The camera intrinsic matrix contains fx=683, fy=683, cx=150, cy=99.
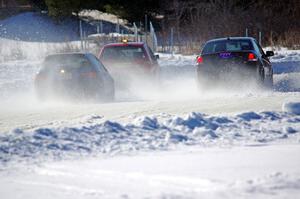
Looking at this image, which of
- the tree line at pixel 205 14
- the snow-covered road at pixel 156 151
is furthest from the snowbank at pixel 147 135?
the tree line at pixel 205 14

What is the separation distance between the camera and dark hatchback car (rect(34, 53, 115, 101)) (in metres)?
16.4

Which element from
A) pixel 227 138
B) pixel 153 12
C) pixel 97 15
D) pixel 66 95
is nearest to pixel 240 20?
pixel 153 12

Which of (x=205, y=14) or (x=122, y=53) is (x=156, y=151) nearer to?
(x=122, y=53)

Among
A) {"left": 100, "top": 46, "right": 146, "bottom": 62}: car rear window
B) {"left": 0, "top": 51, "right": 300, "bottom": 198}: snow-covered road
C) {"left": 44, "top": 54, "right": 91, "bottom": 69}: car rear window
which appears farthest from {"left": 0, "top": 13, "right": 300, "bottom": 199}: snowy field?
{"left": 100, "top": 46, "right": 146, "bottom": 62}: car rear window

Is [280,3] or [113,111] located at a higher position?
[280,3]

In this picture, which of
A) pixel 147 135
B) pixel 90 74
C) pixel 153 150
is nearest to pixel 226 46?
pixel 90 74

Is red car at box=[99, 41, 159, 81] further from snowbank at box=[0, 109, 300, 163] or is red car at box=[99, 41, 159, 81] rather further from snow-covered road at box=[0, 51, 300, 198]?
snowbank at box=[0, 109, 300, 163]

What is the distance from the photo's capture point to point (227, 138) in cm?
1002

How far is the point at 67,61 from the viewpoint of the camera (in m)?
16.6

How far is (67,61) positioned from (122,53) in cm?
281

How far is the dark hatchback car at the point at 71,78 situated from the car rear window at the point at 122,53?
2.27 metres

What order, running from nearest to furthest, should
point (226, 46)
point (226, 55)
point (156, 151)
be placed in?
point (156, 151) < point (226, 55) < point (226, 46)

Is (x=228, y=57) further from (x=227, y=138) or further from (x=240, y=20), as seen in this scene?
(x=240, y=20)

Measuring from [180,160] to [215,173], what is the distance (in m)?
1.00
